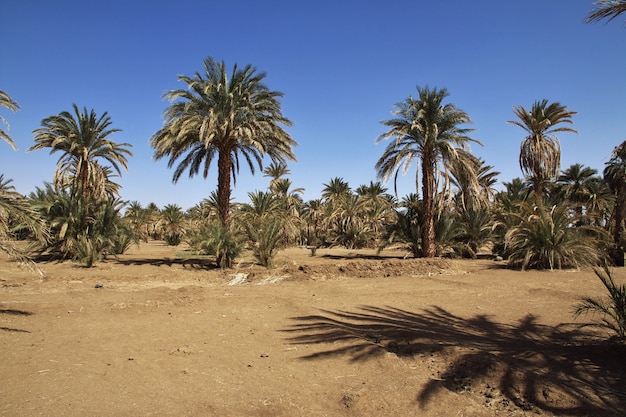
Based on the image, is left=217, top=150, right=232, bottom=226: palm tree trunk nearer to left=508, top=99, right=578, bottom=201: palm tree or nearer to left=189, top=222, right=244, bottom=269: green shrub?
left=189, top=222, right=244, bottom=269: green shrub

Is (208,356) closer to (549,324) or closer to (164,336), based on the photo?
(164,336)

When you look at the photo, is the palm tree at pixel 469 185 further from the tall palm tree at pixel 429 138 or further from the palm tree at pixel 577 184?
the palm tree at pixel 577 184

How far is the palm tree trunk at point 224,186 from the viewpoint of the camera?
18094 millimetres

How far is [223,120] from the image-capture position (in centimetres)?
1744

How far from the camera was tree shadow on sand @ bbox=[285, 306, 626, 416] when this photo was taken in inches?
162

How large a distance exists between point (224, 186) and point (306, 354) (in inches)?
540

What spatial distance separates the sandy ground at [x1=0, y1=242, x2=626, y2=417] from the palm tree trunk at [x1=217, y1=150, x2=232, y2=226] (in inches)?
318

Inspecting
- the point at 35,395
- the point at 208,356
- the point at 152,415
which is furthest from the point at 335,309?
the point at 35,395

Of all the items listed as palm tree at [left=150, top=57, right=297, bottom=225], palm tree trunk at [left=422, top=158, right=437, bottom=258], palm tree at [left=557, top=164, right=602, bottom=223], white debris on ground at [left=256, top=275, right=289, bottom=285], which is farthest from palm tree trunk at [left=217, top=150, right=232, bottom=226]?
palm tree at [left=557, top=164, right=602, bottom=223]

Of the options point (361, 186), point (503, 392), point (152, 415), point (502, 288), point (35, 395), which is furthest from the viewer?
point (361, 186)

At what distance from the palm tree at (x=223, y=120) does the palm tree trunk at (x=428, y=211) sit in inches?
284

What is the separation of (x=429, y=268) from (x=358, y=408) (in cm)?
1137

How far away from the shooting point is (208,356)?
5.36 metres

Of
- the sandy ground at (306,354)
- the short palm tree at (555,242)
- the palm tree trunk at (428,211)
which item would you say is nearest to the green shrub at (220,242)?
the sandy ground at (306,354)
